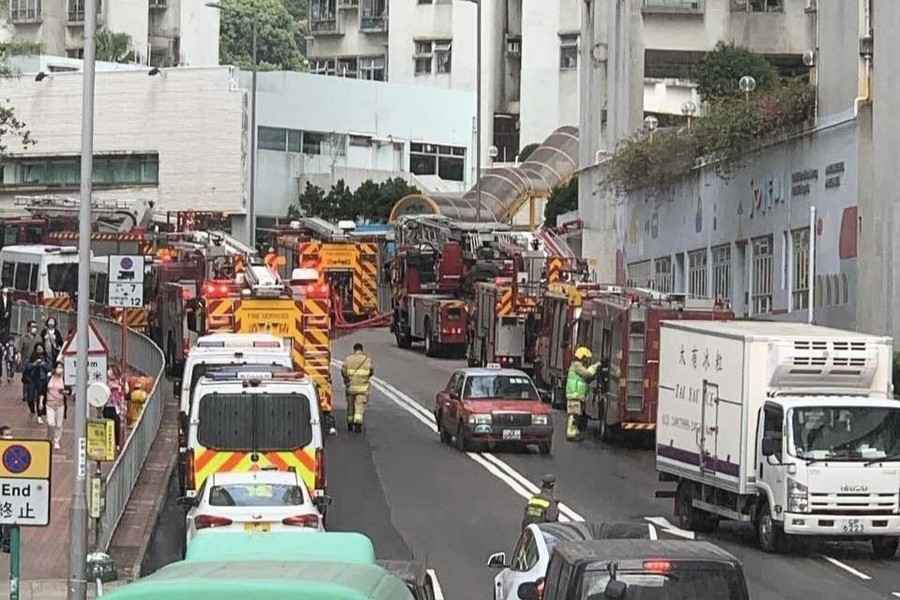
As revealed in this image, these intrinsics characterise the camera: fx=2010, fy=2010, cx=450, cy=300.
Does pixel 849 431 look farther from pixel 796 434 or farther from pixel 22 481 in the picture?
pixel 22 481

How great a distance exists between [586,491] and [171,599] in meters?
23.0

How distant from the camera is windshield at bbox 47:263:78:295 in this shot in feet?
181

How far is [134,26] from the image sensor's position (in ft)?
327

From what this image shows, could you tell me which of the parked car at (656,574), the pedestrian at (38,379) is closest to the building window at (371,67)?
the pedestrian at (38,379)

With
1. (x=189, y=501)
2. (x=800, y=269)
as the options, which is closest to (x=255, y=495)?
(x=189, y=501)

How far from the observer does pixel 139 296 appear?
27.9m

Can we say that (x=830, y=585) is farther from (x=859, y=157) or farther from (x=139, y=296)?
(x=859, y=157)

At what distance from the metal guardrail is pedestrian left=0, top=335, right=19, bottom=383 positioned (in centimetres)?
141

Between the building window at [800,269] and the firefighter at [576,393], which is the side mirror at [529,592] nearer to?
the firefighter at [576,393]

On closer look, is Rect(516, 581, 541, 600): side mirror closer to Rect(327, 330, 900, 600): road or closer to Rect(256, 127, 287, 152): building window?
Rect(327, 330, 900, 600): road

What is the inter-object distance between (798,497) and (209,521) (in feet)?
24.8

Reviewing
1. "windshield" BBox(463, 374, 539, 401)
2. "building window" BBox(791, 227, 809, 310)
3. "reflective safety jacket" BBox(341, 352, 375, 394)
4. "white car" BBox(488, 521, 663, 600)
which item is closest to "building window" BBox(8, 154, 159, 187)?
"building window" BBox(791, 227, 809, 310)

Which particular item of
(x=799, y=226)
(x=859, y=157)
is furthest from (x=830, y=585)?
(x=799, y=226)

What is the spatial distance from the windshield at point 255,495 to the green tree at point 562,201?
59666 millimetres
